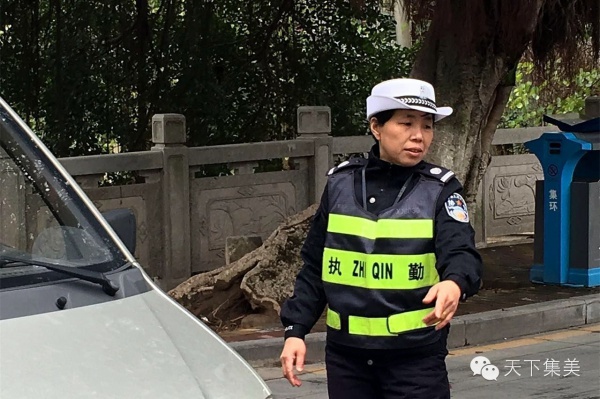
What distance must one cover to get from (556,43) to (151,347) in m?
7.98

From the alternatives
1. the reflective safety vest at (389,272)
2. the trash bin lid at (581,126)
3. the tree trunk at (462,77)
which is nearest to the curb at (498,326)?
the tree trunk at (462,77)

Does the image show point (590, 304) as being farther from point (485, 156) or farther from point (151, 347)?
point (151, 347)

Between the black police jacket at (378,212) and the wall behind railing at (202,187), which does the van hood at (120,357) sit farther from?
the wall behind railing at (202,187)

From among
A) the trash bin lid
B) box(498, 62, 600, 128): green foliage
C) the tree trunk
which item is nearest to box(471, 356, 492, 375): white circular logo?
the tree trunk

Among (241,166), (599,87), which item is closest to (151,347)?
(241,166)

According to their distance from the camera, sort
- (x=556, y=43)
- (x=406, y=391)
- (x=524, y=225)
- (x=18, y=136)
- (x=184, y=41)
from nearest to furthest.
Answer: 1. (x=18, y=136)
2. (x=406, y=391)
3. (x=556, y=43)
4. (x=184, y=41)
5. (x=524, y=225)

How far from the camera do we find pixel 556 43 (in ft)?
32.7

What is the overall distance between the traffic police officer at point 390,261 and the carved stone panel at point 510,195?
378 inches

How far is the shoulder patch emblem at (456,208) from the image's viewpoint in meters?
3.51

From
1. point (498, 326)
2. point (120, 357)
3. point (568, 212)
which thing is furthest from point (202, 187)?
point (120, 357)

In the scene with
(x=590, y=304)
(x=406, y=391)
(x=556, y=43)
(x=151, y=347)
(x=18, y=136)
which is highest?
(x=556, y=43)

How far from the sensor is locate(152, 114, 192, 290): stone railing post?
407 inches

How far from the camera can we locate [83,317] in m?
2.68

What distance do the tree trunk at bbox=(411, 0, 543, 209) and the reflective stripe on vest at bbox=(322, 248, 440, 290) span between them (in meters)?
5.60
